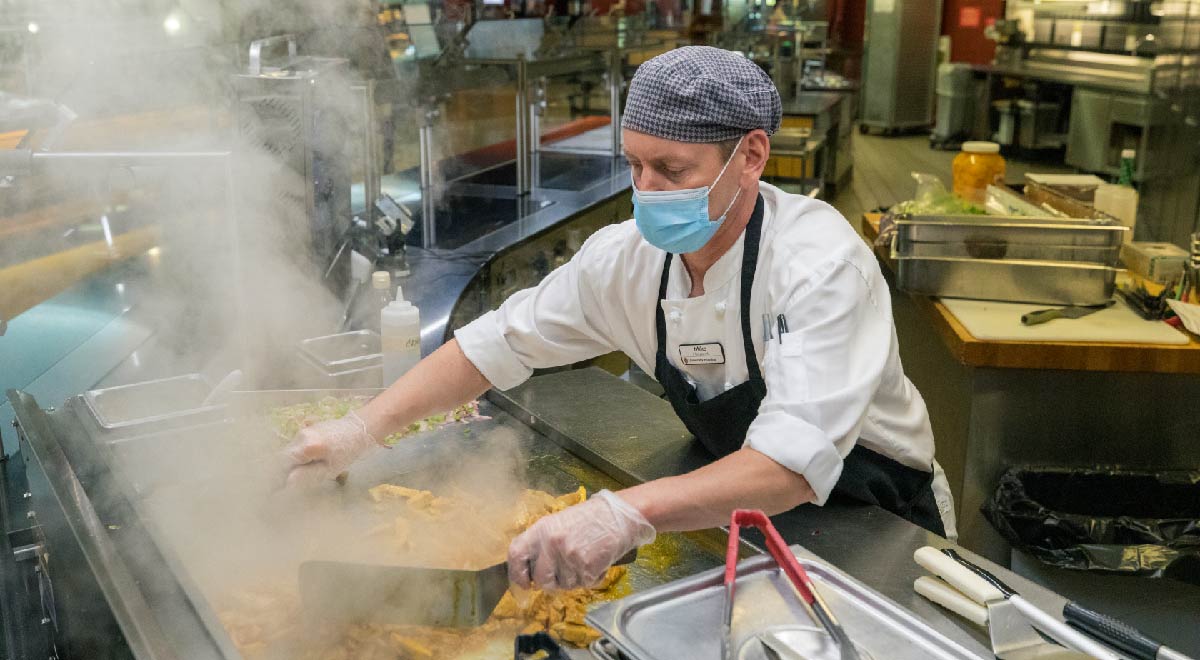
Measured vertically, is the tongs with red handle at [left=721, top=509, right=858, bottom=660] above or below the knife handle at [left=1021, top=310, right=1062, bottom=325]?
above

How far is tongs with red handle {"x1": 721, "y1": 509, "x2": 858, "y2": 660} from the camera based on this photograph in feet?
3.45

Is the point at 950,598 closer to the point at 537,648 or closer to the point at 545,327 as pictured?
the point at 537,648

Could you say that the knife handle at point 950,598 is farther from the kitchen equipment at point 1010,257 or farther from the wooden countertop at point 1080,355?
the kitchen equipment at point 1010,257

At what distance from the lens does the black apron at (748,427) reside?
180cm

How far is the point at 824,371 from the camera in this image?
1561 millimetres

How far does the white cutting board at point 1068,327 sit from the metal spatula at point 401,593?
211cm

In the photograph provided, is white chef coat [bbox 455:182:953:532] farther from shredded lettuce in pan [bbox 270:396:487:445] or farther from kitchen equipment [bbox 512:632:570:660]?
kitchen equipment [bbox 512:632:570:660]

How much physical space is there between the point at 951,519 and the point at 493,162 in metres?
4.25

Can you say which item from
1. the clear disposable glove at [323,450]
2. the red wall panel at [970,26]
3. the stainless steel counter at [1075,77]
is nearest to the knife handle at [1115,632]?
the clear disposable glove at [323,450]

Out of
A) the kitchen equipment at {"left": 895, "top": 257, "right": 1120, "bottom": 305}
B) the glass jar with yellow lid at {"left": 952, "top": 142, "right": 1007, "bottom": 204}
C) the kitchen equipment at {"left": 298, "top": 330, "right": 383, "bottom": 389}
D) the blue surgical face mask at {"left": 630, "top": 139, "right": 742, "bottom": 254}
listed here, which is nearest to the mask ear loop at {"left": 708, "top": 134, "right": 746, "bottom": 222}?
the blue surgical face mask at {"left": 630, "top": 139, "right": 742, "bottom": 254}

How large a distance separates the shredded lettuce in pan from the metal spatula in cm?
70

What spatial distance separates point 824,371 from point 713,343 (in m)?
0.35

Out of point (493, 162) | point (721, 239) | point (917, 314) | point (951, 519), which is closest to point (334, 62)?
point (721, 239)

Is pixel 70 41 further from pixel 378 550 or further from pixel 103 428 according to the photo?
pixel 378 550
